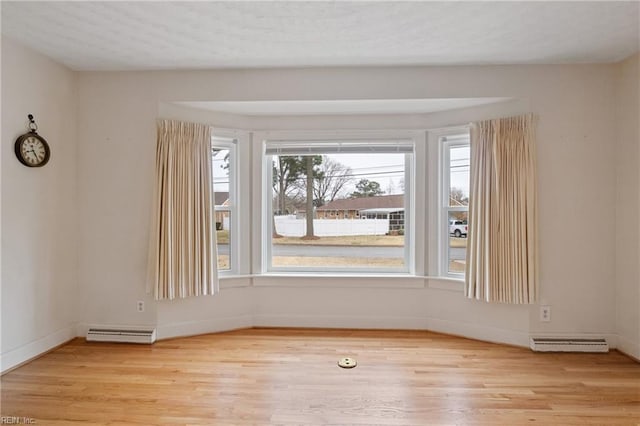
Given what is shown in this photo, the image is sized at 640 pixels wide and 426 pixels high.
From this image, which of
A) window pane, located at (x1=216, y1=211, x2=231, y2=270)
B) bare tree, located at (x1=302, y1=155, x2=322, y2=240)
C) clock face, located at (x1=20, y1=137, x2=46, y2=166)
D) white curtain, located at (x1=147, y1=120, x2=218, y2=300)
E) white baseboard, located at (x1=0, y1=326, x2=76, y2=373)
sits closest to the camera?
white baseboard, located at (x1=0, y1=326, x2=76, y2=373)

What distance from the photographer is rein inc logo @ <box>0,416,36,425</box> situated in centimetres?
210

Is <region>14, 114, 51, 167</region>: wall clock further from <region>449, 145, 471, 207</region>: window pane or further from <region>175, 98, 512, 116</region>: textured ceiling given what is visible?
<region>449, 145, 471, 207</region>: window pane

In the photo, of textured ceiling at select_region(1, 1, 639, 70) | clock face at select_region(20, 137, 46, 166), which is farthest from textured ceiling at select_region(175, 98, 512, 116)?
clock face at select_region(20, 137, 46, 166)

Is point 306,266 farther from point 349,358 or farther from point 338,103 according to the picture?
point 338,103

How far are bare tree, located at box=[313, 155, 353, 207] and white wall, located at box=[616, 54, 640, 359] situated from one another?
246 centimetres

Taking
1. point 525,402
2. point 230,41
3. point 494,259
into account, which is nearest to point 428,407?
point 525,402

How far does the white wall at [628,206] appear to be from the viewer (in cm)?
297

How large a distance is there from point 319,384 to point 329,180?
208 centimetres

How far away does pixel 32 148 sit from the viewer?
2955 mm

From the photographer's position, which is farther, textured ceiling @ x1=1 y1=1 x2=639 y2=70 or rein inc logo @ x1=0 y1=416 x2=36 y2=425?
textured ceiling @ x1=1 y1=1 x2=639 y2=70

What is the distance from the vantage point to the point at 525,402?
232cm

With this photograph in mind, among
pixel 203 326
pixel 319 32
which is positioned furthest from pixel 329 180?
pixel 203 326

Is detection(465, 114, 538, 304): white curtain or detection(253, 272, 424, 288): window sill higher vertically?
detection(465, 114, 538, 304): white curtain

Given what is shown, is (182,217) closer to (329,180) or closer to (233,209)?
(233,209)
